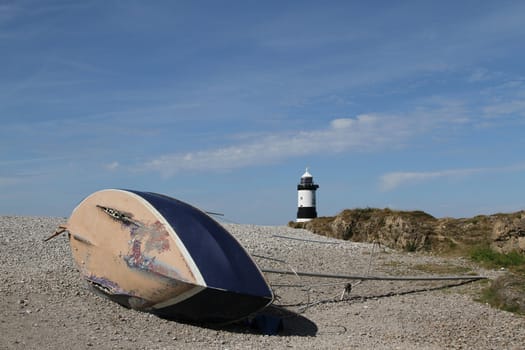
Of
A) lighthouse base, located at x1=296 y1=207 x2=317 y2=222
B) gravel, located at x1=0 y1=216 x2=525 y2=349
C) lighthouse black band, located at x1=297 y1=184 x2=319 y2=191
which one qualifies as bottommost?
gravel, located at x1=0 y1=216 x2=525 y2=349

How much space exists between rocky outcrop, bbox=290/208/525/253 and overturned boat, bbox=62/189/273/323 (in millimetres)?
10016

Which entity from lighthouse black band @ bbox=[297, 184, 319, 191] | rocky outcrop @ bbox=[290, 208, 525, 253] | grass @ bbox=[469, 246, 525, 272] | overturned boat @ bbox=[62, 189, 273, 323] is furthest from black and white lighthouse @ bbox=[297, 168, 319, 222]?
overturned boat @ bbox=[62, 189, 273, 323]

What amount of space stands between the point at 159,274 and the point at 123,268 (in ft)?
2.46

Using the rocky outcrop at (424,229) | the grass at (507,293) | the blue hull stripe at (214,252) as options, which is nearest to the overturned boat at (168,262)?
the blue hull stripe at (214,252)

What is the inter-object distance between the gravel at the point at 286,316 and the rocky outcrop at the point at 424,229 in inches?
95.9

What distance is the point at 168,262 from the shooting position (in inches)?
318

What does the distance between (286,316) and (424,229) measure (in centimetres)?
1025

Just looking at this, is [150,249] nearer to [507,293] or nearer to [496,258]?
[507,293]

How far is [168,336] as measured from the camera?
813 centimetres

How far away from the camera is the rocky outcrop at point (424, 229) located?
16.1 meters

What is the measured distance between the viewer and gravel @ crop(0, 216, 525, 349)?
8.02m

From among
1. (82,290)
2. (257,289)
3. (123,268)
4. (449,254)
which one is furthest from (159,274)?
(449,254)

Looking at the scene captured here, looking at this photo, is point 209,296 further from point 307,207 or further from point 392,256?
point 307,207

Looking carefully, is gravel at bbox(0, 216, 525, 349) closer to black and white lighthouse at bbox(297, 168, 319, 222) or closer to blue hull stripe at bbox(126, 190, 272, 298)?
blue hull stripe at bbox(126, 190, 272, 298)
